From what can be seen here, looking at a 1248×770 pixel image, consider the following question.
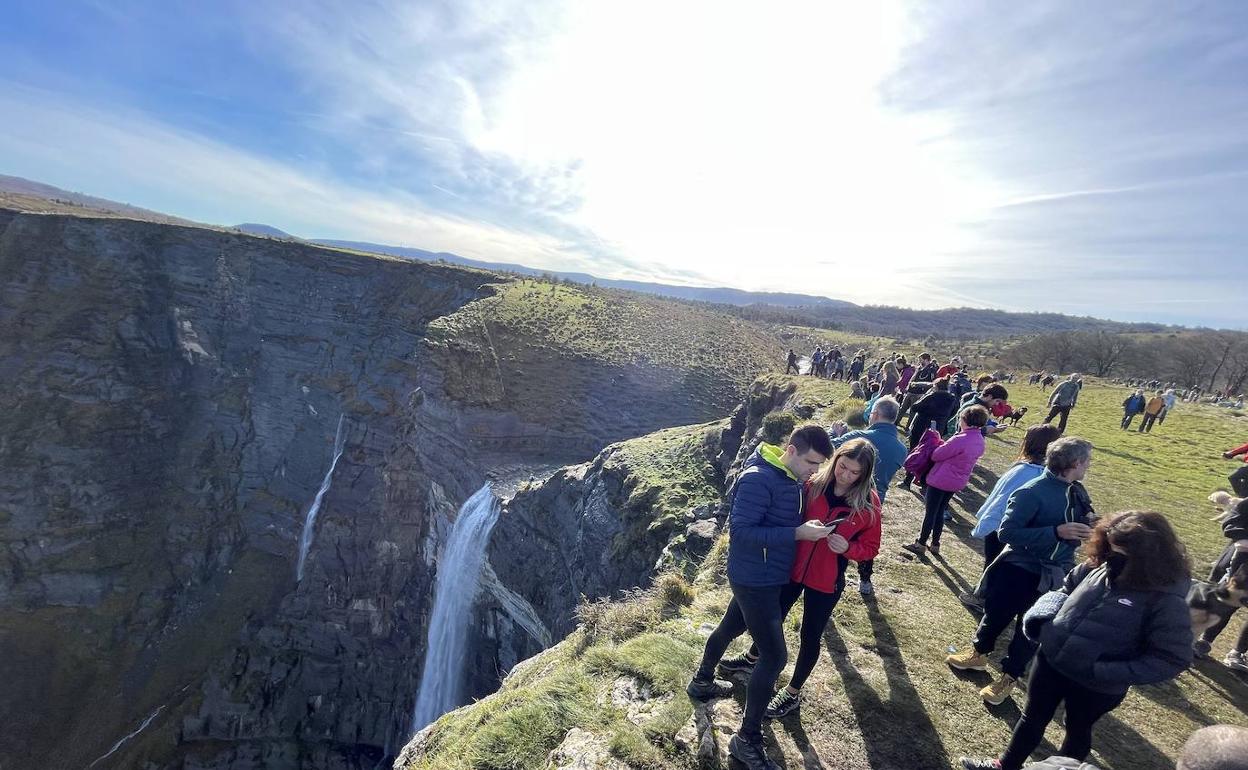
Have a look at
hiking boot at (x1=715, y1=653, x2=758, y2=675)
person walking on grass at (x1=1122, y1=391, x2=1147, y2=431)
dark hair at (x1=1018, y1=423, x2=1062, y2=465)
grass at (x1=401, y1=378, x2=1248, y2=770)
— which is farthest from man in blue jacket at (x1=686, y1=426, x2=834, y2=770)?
person walking on grass at (x1=1122, y1=391, x2=1147, y2=431)

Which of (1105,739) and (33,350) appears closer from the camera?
(1105,739)

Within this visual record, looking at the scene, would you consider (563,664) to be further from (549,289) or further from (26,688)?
(549,289)

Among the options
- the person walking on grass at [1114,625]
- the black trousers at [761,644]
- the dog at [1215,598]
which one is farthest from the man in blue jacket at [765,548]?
the dog at [1215,598]

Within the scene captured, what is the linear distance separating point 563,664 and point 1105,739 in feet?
16.3

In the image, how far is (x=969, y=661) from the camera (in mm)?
4852

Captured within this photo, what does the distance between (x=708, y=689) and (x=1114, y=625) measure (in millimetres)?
2968

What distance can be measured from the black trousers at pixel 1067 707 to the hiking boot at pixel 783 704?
1.53 m

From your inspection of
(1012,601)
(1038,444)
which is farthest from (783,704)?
(1038,444)

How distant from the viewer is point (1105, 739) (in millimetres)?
4316

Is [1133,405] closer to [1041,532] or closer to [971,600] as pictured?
[971,600]

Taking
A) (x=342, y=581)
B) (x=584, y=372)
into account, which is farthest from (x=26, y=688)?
(x=584, y=372)

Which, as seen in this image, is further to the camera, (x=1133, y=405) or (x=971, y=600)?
(x=1133, y=405)

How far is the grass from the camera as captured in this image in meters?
4.16

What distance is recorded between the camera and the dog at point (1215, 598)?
12.6 ft
